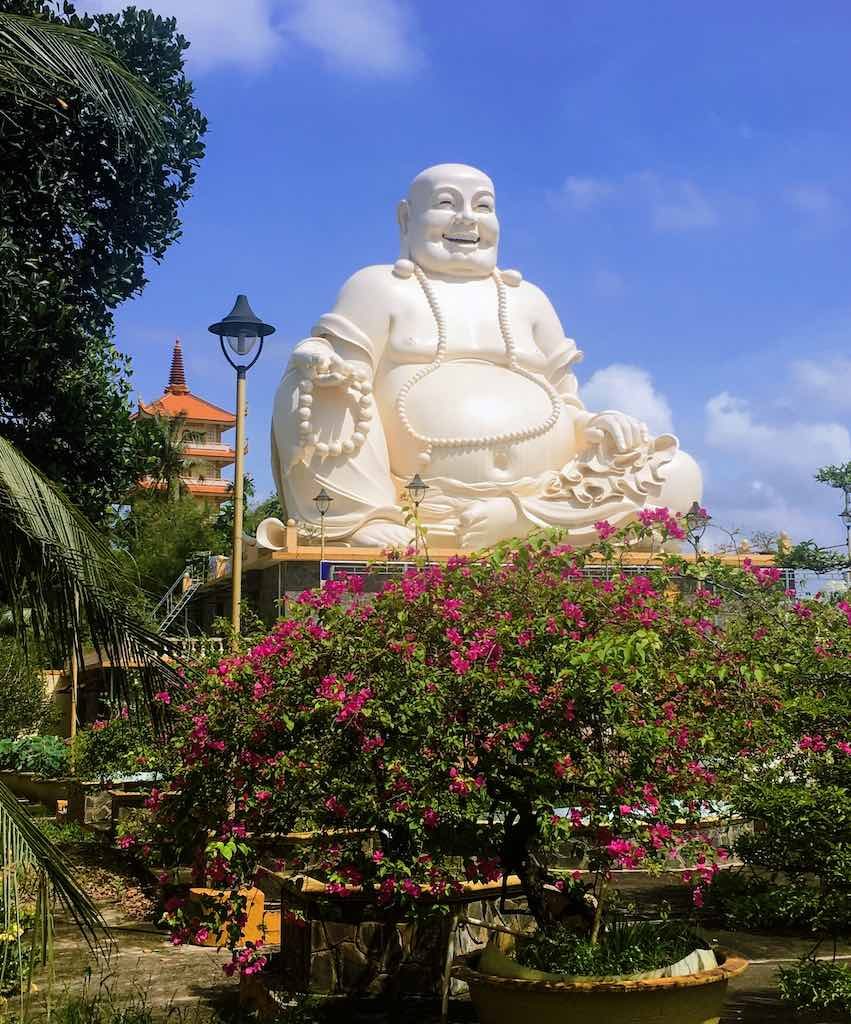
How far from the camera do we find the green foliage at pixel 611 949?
4887 mm

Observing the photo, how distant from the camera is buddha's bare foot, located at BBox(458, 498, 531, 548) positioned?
17219 millimetres

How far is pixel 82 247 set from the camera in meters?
12.1

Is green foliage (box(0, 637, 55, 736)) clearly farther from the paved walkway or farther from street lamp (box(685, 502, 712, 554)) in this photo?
street lamp (box(685, 502, 712, 554))

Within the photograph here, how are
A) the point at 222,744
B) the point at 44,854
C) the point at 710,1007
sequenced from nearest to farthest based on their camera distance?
the point at 44,854
the point at 710,1007
the point at 222,744

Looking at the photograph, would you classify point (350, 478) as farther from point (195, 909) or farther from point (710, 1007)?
point (710, 1007)

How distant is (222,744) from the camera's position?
16.8 feet

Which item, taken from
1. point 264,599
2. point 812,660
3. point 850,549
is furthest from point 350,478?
point 812,660

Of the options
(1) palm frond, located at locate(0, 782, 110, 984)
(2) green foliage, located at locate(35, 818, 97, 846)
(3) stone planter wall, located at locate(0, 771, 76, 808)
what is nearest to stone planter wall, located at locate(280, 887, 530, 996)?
(1) palm frond, located at locate(0, 782, 110, 984)

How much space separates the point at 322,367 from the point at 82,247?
16.8 ft

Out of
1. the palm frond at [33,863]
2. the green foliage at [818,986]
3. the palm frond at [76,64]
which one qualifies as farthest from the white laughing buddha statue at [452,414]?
the palm frond at [33,863]

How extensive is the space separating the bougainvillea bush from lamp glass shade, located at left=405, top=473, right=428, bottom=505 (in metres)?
10.3

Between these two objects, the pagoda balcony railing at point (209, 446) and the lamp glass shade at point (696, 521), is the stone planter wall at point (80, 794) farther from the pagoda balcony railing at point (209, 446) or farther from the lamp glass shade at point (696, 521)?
the pagoda balcony railing at point (209, 446)

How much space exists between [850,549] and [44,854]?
14.2 m

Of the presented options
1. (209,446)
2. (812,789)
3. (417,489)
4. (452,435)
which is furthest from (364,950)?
(209,446)
